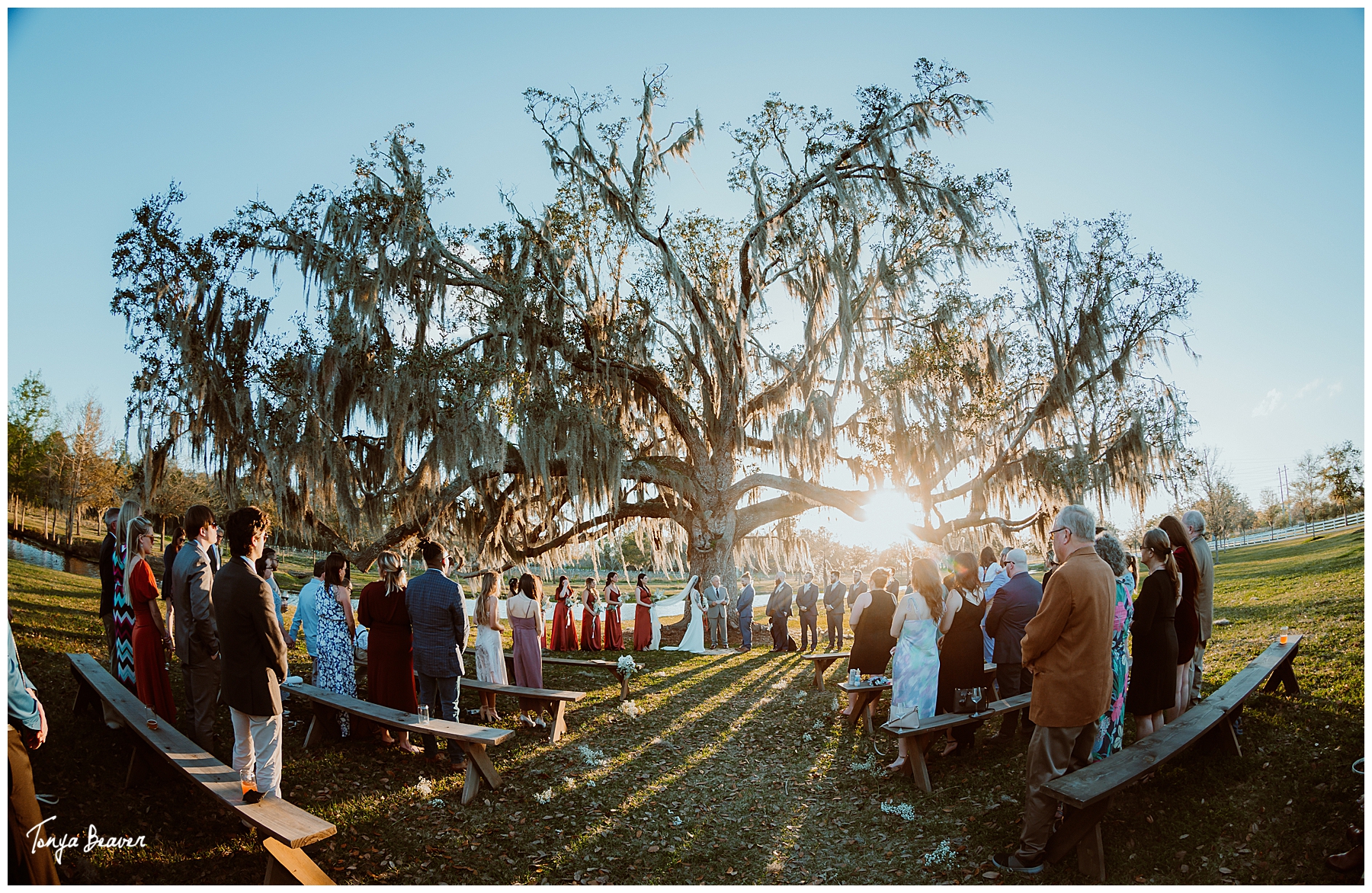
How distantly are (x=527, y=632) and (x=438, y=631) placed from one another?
1968 mm

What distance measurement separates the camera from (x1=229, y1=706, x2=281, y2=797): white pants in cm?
383

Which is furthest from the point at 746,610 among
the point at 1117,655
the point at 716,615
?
the point at 1117,655

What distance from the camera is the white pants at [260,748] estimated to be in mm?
3832

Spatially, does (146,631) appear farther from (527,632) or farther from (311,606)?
(527,632)

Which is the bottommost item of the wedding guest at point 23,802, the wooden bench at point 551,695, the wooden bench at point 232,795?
the wooden bench at point 551,695

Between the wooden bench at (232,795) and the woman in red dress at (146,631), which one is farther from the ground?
the woman in red dress at (146,631)

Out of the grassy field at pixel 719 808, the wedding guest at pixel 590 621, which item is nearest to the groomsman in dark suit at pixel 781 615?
the wedding guest at pixel 590 621

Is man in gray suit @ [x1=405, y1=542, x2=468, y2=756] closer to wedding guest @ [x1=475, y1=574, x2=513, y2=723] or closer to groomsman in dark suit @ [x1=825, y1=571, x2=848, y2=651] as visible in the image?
wedding guest @ [x1=475, y1=574, x2=513, y2=723]

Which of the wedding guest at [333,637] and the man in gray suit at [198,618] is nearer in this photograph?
the man in gray suit at [198,618]

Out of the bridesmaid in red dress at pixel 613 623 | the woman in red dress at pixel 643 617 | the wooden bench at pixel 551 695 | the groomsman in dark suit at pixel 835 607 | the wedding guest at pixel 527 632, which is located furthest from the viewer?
the bridesmaid in red dress at pixel 613 623

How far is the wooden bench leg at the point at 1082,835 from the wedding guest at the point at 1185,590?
6.04 ft

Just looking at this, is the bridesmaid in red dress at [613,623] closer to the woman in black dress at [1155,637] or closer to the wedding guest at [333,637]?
the wedding guest at [333,637]

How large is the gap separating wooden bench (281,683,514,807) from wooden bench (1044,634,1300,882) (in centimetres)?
334

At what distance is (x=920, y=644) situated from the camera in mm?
5770
